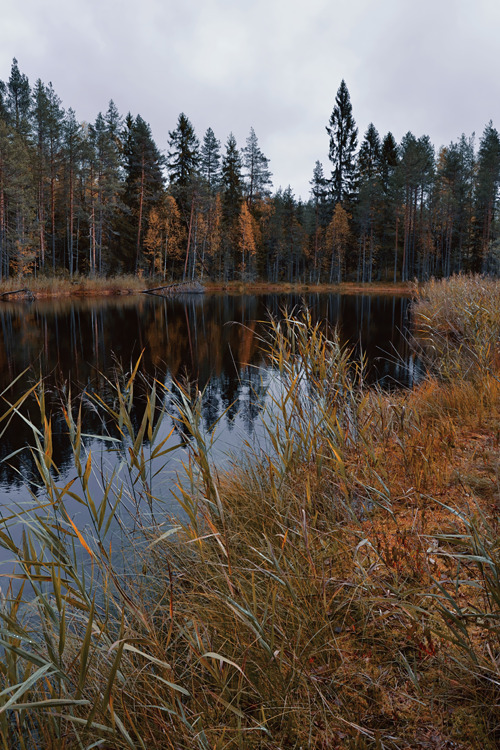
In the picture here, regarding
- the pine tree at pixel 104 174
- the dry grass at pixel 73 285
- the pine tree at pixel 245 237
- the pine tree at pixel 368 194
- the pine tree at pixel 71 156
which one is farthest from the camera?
the pine tree at pixel 368 194

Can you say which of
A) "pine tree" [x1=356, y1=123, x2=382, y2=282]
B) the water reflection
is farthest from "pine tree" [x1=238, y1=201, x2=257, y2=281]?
the water reflection

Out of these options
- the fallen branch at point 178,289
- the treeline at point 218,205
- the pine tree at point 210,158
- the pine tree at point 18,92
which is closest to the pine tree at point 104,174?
the treeline at point 218,205

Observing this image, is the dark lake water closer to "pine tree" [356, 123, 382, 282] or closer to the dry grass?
the dry grass

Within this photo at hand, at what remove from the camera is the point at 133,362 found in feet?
39.0

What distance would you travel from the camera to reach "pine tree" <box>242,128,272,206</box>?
57.2m

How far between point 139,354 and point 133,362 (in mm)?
324

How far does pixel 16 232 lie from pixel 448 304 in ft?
103

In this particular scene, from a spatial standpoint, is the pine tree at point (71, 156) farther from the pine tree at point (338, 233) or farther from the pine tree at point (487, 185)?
the pine tree at point (487, 185)

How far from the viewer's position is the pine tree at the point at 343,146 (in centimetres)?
5369

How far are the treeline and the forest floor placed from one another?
5.78 ft

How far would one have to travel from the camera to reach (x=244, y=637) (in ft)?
6.08

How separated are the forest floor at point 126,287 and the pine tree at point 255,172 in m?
14.6

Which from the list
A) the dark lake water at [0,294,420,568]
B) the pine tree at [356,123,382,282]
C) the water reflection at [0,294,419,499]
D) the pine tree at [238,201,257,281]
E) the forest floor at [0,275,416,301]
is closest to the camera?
the dark lake water at [0,294,420,568]

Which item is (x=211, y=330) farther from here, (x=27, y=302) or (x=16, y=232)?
(x=16, y=232)
